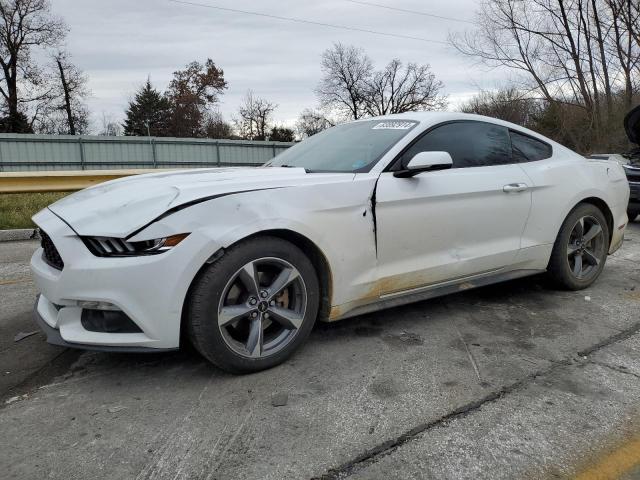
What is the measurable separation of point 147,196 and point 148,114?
58.1 metres

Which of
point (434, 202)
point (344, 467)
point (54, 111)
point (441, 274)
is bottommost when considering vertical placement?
point (344, 467)

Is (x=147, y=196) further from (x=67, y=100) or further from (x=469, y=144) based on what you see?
(x=67, y=100)

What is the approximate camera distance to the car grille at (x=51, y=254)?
8.32 ft

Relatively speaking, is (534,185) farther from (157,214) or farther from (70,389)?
(70,389)

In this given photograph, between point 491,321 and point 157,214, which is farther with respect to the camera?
point 491,321

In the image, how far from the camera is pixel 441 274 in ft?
10.7

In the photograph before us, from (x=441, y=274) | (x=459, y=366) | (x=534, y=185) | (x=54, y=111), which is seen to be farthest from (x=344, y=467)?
(x=54, y=111)

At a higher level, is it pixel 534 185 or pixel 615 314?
pixel 534 185

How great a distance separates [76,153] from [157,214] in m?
22.9

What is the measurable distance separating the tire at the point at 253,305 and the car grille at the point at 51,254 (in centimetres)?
74

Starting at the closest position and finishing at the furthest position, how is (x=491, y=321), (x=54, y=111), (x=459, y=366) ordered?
1. (x=459, y=366)
2. (x=491, y=321)
3. (x=54, y=111)

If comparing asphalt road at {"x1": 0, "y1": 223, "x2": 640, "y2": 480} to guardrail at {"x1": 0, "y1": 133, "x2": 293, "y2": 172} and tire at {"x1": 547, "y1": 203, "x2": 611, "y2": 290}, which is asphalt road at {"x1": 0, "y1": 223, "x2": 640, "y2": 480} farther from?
guardrail at {"x1": 0, "y1": 133, "x2": 293, "y2": 172}

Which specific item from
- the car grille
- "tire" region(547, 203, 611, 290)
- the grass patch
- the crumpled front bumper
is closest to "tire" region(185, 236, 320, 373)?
the crumpled front bumper

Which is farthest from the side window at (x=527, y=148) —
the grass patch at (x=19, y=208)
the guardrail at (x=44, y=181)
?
the grass patch at (x=19, y=208)
